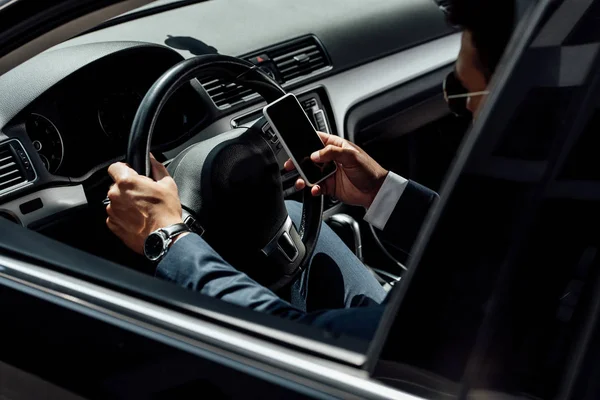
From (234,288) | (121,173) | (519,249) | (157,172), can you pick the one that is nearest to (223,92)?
(157,172)

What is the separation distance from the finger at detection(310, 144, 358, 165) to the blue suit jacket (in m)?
0.57

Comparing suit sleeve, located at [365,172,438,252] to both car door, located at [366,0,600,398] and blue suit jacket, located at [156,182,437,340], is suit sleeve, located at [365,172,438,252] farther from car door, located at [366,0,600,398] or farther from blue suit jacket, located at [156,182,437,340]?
car door, located at [366,0,600,398]

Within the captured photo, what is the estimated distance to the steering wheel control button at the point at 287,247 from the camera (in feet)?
7.19

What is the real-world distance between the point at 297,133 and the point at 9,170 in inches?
31.0

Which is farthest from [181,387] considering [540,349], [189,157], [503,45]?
[189,157]

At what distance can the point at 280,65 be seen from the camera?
3.05m

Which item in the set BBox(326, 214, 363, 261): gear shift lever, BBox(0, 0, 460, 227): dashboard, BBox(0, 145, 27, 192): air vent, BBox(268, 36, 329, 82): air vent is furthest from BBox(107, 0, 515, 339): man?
BBox(268, 36, 329, 82): air vent

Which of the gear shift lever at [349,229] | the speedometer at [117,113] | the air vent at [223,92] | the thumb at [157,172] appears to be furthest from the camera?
the gear shift lever at [349,229]

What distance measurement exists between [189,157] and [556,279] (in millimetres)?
1225

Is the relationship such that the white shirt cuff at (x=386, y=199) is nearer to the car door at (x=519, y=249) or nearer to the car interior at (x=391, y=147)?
the car interior at (x=391, y=147)

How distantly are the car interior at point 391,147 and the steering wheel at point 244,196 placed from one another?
0.01m

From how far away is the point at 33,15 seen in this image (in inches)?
61.6

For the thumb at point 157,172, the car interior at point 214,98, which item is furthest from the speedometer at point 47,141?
the thumb at point 157,172

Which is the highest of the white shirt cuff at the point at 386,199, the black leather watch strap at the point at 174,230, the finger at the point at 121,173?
Answer: the finger at the point at 121,173
